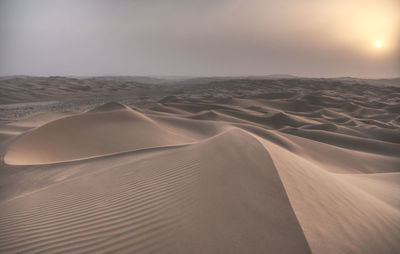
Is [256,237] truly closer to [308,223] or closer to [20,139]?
[308,223]

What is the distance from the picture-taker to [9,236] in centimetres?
248

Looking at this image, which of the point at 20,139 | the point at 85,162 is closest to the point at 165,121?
the point at 20,139

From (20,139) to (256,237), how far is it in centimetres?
697

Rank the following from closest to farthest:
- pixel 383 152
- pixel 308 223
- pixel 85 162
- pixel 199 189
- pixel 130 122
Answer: pixel 308 223 < pixel 199 189 < pixel 85 162 < pixel 383 152 < pixel 130 122


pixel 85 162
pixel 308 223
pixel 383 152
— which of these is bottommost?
pixel 383 152

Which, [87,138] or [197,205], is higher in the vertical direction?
[197,205]

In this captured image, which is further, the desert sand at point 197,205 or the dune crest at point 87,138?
the dune crest at point 87,138

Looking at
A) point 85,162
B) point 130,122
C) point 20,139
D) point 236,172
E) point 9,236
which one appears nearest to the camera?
point 9,236

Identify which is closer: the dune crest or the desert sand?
the desert sand

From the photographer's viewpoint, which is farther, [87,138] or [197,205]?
[87,138]

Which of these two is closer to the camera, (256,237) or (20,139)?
(256,237)

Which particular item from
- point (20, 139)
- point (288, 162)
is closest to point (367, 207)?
point (288, 162)

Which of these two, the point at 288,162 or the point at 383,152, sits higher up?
the point at 288,162

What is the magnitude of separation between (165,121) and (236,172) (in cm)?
871
